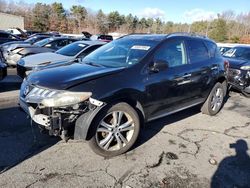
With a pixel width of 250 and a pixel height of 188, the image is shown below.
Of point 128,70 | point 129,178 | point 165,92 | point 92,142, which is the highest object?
point 128,70

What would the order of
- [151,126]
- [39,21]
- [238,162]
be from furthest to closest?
[39,21], [151,126], [238,162]

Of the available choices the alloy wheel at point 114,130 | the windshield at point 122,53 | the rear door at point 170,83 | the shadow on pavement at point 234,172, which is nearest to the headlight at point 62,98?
the alloy wheel at point 114,130

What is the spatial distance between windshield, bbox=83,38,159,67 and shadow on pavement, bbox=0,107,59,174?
152 cm

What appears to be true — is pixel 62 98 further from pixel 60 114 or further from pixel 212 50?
pixel 212 50

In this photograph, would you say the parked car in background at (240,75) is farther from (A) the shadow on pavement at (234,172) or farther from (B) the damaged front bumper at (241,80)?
(A) the shadow on pavement at (234,172)

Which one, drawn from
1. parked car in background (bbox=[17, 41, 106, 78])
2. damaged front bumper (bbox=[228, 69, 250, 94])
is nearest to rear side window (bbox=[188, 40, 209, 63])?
damaged front bumper (bbox=[228, 69, 250, 94])

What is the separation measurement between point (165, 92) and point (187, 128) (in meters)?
1.16

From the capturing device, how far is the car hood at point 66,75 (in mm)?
3652

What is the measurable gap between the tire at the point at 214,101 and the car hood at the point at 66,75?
2.78 meters

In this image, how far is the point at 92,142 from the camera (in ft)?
12.3

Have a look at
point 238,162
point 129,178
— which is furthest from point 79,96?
point 238,162

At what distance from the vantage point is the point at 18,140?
4344mm

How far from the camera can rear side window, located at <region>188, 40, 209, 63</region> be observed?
17.6 feet

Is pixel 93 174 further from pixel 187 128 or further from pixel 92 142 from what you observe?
pixel 187 128
